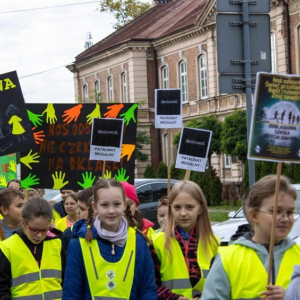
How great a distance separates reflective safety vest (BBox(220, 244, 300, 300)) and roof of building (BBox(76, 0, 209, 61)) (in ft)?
137

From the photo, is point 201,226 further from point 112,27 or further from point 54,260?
point 112,27

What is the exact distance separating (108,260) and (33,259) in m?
1.13

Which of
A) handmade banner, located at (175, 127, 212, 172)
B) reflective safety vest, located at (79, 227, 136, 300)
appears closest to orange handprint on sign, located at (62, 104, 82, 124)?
handmade banner, located at (175, 127, 212, 172)

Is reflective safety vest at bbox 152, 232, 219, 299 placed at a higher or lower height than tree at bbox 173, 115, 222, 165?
lower

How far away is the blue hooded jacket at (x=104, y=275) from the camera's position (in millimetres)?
5234

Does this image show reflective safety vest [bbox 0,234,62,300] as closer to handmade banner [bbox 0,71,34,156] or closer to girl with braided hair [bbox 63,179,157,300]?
girl with braided hair [bbox 63,179,157,300]

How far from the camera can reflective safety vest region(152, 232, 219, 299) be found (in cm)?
→ 553

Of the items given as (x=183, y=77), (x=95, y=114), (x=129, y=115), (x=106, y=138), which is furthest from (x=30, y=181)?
(x=183, y=77)

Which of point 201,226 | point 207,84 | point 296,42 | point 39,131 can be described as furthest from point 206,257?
point 207,84

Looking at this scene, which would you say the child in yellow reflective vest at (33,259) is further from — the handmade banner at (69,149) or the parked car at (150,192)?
the parked car at (150,192)

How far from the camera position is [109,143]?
9.32m

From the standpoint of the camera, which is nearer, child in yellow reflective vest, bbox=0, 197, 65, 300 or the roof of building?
child in yellow reflective vest, bbox=0, 197, 65, 300

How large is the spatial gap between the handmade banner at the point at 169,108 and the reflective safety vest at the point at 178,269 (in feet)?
15.7

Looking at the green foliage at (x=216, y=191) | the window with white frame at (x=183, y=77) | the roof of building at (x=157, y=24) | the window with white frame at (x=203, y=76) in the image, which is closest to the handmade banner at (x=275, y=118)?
the green foliage at (x=216, y=191)
